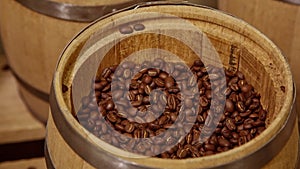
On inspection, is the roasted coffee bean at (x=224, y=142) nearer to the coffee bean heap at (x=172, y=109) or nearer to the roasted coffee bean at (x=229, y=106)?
the coffee bean heap at (x=172, y=109)

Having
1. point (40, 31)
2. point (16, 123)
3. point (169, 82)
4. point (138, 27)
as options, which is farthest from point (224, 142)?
point (16, 123)

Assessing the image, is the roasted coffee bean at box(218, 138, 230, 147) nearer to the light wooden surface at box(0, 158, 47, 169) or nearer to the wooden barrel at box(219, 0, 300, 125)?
the wooden barrel at box(219, 0, 300, 125)

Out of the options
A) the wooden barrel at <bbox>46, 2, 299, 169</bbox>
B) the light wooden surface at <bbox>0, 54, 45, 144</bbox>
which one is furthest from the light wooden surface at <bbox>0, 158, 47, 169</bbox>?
the wooden barrel at <bbox>46, 2, 299, 169</bbox>

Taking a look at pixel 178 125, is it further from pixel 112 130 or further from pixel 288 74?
pixel 288 74

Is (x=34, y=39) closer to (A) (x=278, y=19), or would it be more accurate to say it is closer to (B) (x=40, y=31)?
(B) (x=40, y=31)

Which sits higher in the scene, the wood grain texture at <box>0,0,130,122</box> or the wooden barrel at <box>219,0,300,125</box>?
the wooden barrel at <box>219,0,300,125</box>

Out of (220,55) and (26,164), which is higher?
(220,55)
